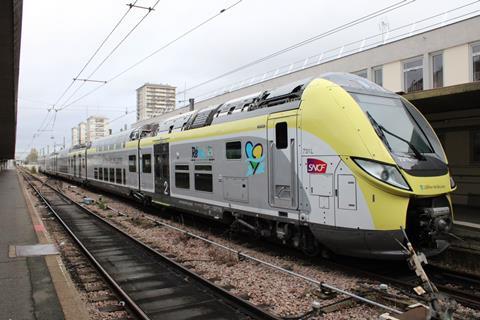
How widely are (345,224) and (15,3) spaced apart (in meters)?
8.88

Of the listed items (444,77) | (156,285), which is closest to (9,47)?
(156,285)

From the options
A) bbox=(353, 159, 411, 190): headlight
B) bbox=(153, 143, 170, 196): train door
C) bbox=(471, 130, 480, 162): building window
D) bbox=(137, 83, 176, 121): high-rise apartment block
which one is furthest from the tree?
bbox=(353, 159, 411, 190): headlight

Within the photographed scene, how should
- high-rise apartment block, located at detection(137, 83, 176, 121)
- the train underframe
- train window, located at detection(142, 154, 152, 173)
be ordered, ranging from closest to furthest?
the train underframe → train window, located at detection(142, 154, 152, 173) → high-rise apartment block, located at detection(137, 83, 176, 121)

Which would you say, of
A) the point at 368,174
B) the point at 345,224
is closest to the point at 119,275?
the point at 345,224

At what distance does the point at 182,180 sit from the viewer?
12.7 m

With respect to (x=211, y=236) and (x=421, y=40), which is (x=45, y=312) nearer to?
(x=211, y=236)

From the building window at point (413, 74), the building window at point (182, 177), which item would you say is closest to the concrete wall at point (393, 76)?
the building window at point (413, 74)

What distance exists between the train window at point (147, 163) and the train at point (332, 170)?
5179mm

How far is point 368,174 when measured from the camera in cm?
659

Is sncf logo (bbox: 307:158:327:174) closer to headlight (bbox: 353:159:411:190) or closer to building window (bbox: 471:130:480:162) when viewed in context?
headlight (bbox: 353:159:411:190)

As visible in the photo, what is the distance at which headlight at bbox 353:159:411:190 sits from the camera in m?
6.52

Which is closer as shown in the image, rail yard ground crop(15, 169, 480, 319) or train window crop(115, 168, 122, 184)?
rail yard ground crop(15, 169, 480, 319)

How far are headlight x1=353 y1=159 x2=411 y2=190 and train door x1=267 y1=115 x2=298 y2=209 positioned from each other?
1512 millimetres

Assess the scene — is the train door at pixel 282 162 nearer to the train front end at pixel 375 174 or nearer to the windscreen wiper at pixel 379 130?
the train front end at pixel 375 174
